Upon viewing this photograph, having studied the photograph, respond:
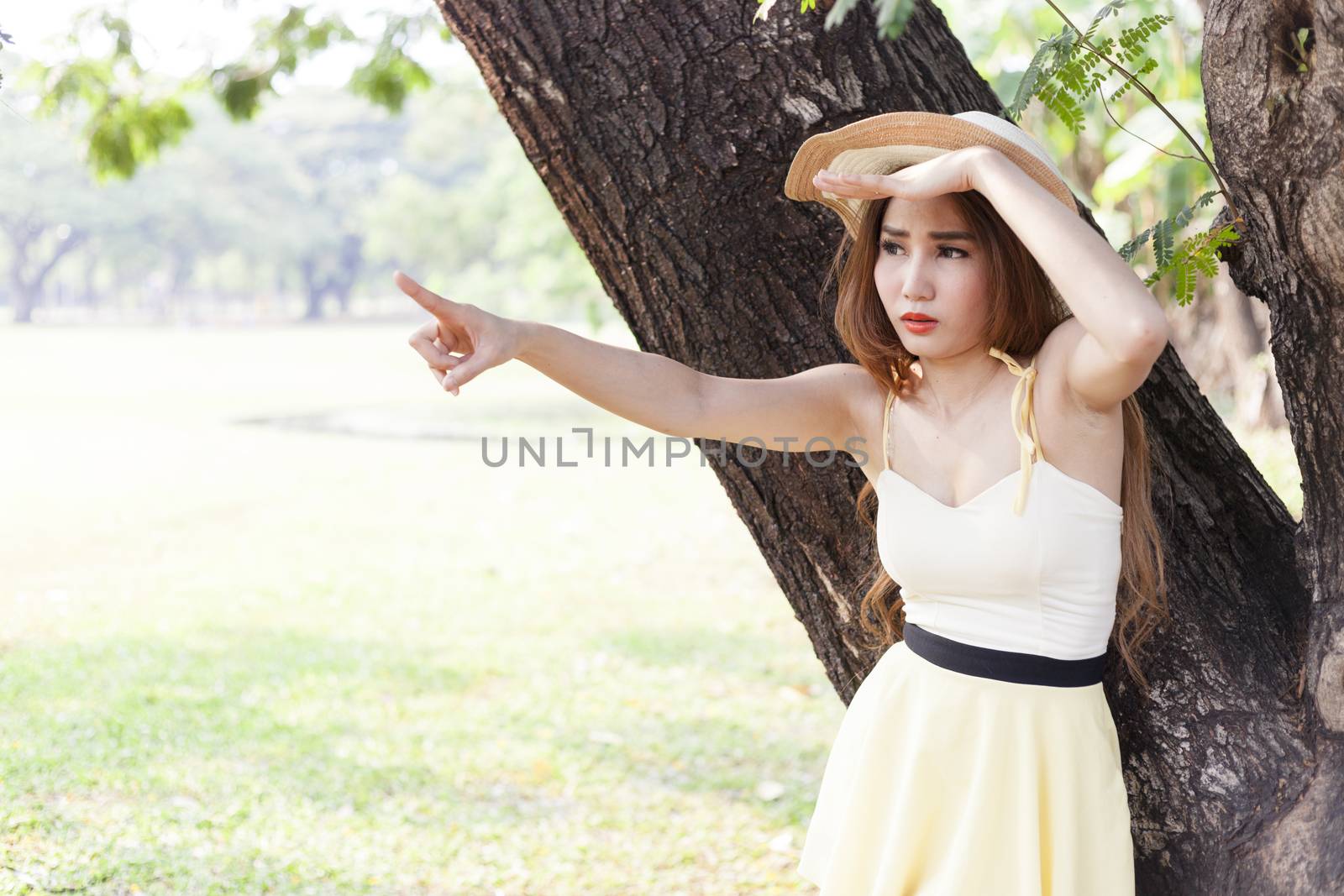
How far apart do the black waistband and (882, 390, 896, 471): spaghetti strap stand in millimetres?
306

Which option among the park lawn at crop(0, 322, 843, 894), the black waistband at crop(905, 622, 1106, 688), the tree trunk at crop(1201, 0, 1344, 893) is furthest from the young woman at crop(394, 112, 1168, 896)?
the park lawn at crop(0, 322, 843, 894)

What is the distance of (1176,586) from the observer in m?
2.14

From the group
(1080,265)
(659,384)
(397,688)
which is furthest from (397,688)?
(1080,265)

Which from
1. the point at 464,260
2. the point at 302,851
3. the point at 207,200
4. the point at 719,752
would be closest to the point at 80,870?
the point at 302,851

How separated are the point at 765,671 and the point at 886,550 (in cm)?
Answer: 407

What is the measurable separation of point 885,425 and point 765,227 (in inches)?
21.6

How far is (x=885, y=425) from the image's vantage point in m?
2.07

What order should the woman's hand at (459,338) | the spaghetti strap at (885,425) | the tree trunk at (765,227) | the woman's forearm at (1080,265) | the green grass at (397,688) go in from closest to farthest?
the woman's forearm at (1080,265), the woman's hand at (459,338), the spaghetti strap at (885,425), the tree trunk at (765,227), the green grass at (397,688)

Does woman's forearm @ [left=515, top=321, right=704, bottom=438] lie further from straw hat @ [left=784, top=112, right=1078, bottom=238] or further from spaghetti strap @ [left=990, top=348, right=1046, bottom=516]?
spaghetti strap @ [left=990, top=348, right=1046, bottom=516]

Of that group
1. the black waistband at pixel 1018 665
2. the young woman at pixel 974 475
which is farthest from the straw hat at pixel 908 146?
the black waistband at pixel 1018 665

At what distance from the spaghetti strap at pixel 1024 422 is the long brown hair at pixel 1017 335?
78 mm

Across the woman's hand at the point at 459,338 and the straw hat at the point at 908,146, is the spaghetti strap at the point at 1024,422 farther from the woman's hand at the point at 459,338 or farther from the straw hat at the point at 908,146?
the woman's hand at the point at 459,338

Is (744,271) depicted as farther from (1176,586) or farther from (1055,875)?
(1055,875)

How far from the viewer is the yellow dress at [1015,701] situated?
183 centimetres
